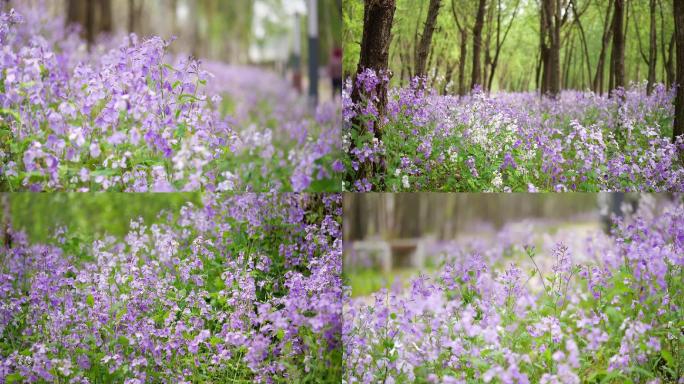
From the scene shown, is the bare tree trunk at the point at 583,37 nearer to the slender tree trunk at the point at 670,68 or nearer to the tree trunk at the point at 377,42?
the slender tree trunk at the point at 670,68

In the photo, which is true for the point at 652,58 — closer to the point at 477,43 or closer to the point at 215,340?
the point at 477,43

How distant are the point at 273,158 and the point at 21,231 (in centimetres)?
135

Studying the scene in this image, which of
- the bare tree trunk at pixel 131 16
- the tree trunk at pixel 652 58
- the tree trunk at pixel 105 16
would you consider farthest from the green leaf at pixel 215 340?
the tree trunk at pixel 105 16

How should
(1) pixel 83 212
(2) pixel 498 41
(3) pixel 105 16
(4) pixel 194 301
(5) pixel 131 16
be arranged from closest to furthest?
(4) pixel 194 301
(2) pixel 498 41
(1) pixel 83 212
(5) pixel 131 16
(3) pixel 105 16

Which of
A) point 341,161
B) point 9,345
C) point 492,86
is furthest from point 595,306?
point 9,345

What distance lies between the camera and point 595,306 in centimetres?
268

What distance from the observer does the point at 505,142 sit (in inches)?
107

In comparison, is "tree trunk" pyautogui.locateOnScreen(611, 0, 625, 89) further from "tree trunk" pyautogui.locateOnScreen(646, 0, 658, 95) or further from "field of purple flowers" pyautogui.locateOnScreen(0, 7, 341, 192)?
"field of purple flowers" pyautogui.locateOnScreen(0, 7, 341, 192)

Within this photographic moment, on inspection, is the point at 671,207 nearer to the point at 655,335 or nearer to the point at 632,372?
the point at 655,335

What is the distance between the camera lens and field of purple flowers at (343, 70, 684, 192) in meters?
2.67

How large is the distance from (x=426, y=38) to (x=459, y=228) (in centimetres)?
136

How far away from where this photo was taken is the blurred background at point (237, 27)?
3.68m

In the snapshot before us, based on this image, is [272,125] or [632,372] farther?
[272,125]

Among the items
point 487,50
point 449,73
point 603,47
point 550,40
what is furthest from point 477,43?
point 603,47
